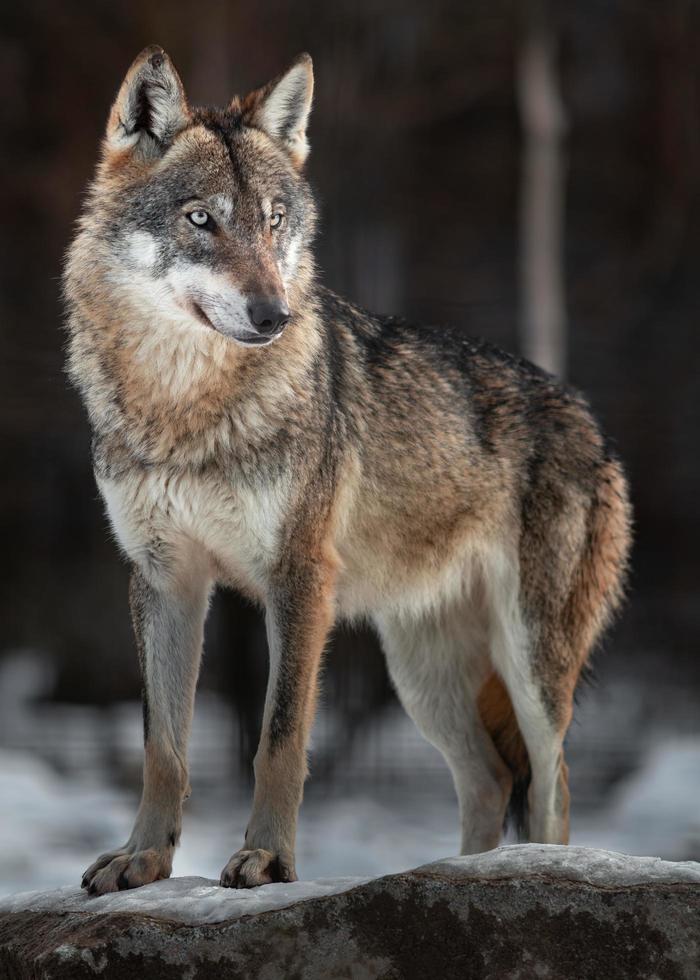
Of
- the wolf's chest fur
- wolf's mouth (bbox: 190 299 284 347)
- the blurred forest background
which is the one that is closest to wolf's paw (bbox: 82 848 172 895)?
the wolf's chest fur

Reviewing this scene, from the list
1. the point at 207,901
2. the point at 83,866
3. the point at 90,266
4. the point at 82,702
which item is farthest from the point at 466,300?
the point at 207,901

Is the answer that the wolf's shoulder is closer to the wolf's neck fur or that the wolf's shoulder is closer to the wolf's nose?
the wolf's neck fur

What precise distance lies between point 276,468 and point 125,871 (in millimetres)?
1030

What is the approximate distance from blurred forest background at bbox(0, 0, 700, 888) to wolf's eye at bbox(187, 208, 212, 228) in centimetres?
384

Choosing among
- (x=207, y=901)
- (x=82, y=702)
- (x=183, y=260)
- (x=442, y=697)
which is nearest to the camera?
(x=207, y=901)

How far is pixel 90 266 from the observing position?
3533 millimetres

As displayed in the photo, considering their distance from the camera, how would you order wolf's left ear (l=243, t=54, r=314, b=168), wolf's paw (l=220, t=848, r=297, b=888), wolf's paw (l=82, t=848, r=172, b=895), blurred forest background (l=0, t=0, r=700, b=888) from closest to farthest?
wolf's paw (l=220, t=848, r=297, b=888), wolf's paw (l=82, t=848, r=172, b=895), wolf's left ear (l=243, t=54, r=314, b=168), blurred forest background (l=0, t=0, r=700, b=888)

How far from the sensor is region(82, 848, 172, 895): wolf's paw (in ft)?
10.4

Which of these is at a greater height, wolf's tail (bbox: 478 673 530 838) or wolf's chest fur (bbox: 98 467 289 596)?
wolf's chest fur (bbox: 98 467 289 596)

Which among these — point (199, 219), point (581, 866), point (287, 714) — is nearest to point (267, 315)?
point (199, 219)

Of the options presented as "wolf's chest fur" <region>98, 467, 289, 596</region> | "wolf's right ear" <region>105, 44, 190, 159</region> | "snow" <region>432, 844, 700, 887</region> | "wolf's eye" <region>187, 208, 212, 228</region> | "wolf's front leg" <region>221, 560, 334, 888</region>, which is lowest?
"snow" <region>432, 844, 700, 887</region>

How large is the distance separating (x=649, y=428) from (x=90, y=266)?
6.14m

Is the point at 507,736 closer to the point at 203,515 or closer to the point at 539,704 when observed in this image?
the point at 539,704

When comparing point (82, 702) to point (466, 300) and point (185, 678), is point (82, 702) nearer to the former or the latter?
point (466, 300)
